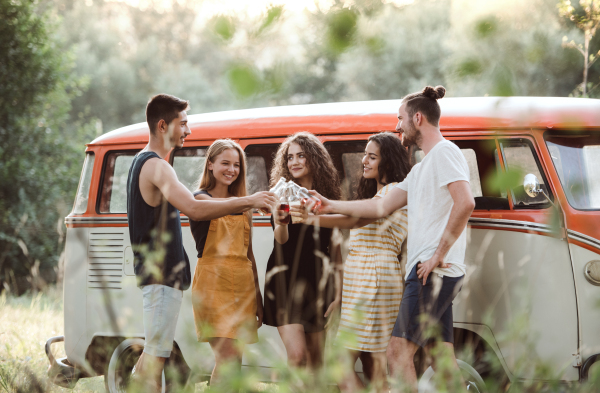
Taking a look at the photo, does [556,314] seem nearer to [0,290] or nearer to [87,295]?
[87,295]

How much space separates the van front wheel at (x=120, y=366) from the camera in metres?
4.52

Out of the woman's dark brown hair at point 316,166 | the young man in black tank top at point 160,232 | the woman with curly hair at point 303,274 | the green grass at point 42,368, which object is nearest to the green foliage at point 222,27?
the green grass at point 42,368

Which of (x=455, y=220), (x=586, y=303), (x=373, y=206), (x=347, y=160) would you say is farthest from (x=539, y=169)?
(x=347, y=160)

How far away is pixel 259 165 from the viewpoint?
439 centimetres

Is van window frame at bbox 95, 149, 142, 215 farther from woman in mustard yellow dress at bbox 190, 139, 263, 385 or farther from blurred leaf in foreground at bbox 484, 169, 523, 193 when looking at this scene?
blurred leaf in foreground at bbox 484, 169, 523, 193

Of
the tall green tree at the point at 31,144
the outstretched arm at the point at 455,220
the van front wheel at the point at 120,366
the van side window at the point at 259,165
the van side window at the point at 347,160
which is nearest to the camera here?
the outstretched arm at the point at 455,220

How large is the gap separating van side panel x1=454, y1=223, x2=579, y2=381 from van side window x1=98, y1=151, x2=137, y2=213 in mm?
2992

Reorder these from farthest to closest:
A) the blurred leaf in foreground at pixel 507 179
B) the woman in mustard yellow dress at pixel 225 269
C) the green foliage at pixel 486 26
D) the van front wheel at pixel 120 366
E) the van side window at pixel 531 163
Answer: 1. the van front wheel at pixel 120 366
2. the van side window at pixel 531 163
3. the woman in mustard yellow dress at pixel 225 269
4. the green foliage at pixel 486 26
5. the blurred leaf in foreground at pixel 507 179

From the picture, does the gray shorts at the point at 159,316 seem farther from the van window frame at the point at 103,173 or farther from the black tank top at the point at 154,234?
the van window frame at the point at 103,173

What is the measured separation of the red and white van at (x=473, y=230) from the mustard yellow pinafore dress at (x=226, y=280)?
0.82 feet

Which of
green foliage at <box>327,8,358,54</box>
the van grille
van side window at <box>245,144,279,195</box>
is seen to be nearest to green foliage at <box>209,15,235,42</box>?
green foliage at <box>327,8,358,54</box>

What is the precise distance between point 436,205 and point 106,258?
9.76 feet

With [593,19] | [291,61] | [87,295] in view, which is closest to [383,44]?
[291,61]

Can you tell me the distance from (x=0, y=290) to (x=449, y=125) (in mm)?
11619
